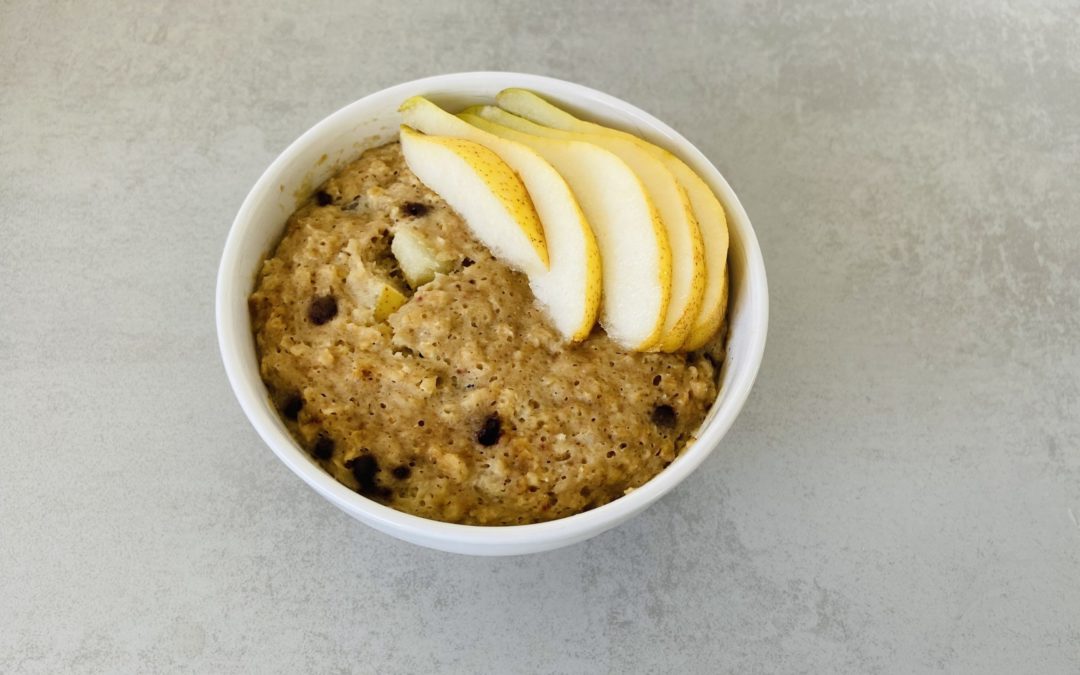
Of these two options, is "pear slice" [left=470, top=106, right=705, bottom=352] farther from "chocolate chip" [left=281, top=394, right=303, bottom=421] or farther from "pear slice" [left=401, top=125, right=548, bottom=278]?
"chocolate chip" [left=281, top=394, right=303, bottom=421]

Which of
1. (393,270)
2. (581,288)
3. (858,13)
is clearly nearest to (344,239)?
(393,270)

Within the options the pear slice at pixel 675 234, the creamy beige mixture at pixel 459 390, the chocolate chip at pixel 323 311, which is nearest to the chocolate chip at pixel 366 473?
the creamy beige mixture at pixel 459 390

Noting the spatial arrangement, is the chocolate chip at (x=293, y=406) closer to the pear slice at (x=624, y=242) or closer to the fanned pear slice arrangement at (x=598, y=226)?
the fanned pear slice arrangement at (x=598, y=226)

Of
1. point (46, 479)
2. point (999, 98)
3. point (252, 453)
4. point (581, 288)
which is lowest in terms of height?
point (46, 479)

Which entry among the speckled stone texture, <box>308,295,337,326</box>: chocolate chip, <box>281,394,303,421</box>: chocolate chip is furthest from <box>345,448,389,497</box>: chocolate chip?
the speckled stone texture

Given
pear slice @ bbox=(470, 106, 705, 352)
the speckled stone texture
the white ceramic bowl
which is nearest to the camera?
the white ceramic bowl

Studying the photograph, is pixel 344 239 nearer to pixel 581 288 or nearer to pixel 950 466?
pixel 581 288
